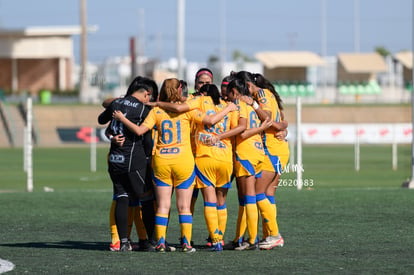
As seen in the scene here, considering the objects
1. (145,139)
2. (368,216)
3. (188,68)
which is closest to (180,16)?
(368,216)

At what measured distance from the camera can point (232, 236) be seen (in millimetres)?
11945

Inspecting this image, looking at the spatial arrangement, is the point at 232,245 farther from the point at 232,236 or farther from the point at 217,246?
the point at 232,236

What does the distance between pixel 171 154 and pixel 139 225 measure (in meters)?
1.18

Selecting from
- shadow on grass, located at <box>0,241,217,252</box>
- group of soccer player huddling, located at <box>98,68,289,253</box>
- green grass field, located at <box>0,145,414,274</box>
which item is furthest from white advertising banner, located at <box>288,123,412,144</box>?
group of soccer player huddling, located at <box>98,68,289,253</box>

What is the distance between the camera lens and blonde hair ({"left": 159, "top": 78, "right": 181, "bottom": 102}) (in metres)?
10.2

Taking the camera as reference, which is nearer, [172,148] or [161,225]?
[172,148]

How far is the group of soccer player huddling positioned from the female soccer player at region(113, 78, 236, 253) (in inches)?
0.4

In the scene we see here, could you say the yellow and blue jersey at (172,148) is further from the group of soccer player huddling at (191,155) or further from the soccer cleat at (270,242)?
the soccer cleat at (270,242)

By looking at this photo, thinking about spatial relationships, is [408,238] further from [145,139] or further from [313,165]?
[313,165]

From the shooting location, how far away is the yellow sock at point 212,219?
10.3 m

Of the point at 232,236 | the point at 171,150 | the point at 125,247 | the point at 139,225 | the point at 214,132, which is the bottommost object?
the point at 232,236

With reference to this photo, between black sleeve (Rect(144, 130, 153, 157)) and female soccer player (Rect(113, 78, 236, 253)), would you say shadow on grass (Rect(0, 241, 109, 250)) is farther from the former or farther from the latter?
black sleeve (Rect(144, 130, 153, 157))

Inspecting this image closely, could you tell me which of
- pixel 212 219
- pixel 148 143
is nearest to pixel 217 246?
pixel 212 219

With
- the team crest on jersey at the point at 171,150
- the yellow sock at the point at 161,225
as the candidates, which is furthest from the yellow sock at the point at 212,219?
the team crest on jersey at the point at 171,150
